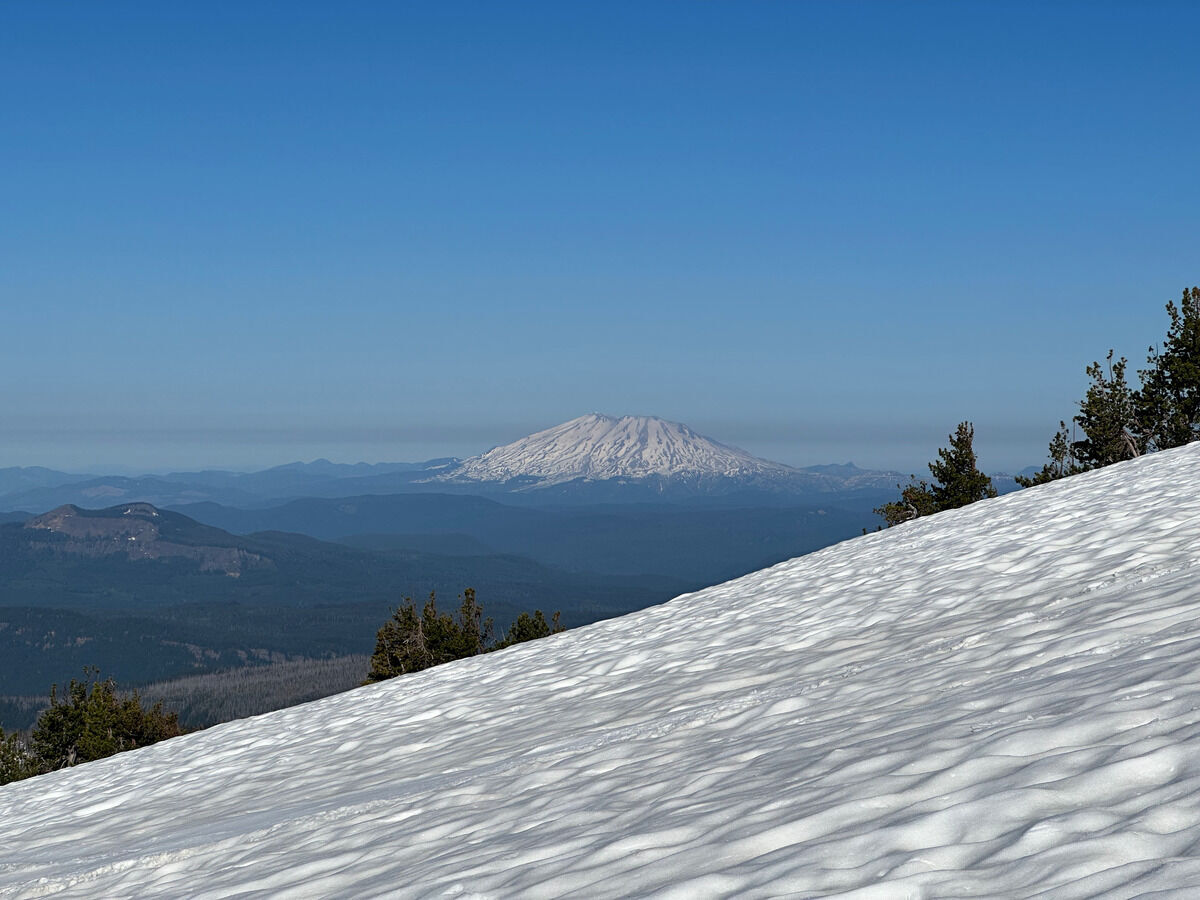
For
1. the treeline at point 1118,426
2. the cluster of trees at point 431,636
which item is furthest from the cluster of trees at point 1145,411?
the cluster of trees at point 431,636

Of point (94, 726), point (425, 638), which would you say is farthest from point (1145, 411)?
point (94, 726)

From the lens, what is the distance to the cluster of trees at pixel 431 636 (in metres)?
50.0

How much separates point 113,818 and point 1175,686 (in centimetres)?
852

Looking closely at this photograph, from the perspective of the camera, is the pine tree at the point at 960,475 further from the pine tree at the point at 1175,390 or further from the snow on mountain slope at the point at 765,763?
the snow on mountain slope at the point at 765,763

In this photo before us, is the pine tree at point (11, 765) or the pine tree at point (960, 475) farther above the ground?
the pine tree at point (960, 475)

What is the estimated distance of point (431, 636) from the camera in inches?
2103

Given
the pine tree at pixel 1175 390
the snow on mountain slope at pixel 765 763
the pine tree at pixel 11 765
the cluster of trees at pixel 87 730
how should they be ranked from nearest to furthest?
1. the snow on mountain slope at pixel 765 763
2. the pine tree at pixel 1175 390
3. the cluster of trees at pixel 87 730
4. the pine tree at pixel 11 765

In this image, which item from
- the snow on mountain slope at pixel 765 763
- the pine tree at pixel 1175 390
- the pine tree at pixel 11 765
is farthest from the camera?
the pine tree at pixel 11 765

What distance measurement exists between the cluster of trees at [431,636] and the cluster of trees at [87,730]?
1440cm

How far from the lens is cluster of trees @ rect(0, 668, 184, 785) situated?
55.3 m

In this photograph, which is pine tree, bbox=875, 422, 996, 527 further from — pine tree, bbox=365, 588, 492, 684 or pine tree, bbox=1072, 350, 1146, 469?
pine tree, bbox=365, 588, 492, 684

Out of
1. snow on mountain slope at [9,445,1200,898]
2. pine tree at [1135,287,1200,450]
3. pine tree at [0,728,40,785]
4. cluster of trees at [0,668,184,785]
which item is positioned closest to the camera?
snow on mountain slope at [9,445,1200,898]

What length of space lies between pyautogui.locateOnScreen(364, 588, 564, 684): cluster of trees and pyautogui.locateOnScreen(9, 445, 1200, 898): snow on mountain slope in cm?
3745

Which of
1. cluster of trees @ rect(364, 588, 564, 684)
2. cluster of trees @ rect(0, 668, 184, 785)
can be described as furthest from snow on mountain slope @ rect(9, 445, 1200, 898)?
cluster of trees @ rect(0, 668, 184, 785)
